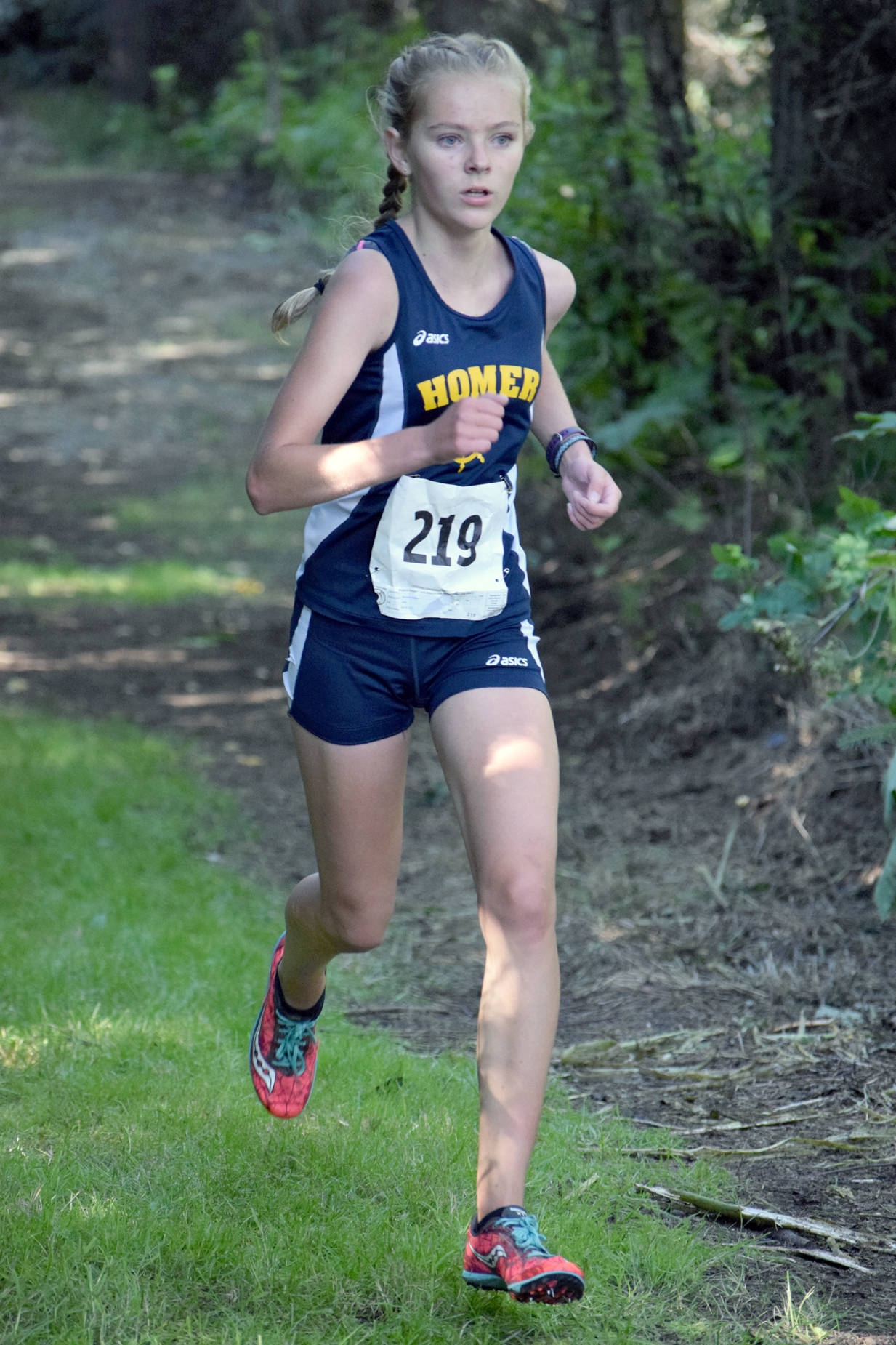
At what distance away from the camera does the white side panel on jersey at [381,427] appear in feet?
9.11

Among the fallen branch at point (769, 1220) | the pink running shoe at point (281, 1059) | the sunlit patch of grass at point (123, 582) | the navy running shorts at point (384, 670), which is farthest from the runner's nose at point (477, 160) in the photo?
the sunlit patch of grass at point (123, 582)

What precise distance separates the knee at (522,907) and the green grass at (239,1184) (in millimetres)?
669

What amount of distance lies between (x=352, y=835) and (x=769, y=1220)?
1191 millimetres

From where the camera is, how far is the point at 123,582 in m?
10.2

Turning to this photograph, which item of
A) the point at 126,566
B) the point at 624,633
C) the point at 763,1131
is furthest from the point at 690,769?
the point at 126,566

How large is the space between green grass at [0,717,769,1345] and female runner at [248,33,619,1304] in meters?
0.37

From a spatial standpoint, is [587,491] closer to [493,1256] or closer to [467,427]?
[467,427]

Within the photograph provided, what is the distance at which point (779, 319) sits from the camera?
6340mm

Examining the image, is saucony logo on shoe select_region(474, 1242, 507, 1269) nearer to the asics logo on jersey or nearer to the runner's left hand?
the asics logo on jersey

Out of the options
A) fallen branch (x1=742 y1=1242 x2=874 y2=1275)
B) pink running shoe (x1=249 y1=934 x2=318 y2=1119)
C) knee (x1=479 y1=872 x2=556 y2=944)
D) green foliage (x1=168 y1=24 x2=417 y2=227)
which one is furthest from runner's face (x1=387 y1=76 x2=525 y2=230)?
green foliage (x1=168 y1=24 x2=417 y2=227)

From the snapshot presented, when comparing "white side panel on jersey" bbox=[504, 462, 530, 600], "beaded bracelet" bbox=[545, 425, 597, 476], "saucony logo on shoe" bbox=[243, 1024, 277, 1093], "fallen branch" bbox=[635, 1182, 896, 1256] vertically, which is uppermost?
"beaded bracelet" bbox=[545, 425, 597, 476]

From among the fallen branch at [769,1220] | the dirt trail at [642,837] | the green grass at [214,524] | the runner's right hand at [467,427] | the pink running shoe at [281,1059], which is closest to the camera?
the runner's right hand at [467,427]

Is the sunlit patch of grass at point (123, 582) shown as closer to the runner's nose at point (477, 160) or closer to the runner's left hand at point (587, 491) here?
the runner's left hand at point (587, 491)

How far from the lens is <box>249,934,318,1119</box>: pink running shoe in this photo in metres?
3.26
